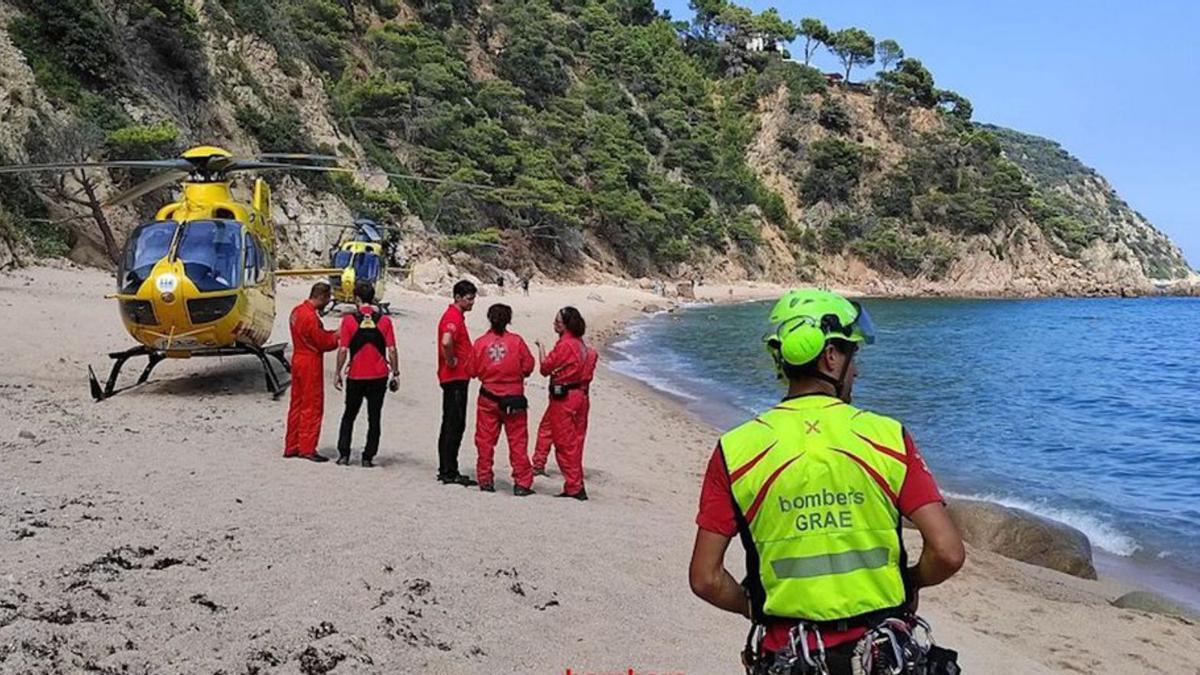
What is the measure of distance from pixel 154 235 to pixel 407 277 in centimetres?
2540

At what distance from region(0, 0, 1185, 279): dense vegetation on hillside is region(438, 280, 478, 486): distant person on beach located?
62.7 feet

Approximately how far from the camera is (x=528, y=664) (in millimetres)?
4375

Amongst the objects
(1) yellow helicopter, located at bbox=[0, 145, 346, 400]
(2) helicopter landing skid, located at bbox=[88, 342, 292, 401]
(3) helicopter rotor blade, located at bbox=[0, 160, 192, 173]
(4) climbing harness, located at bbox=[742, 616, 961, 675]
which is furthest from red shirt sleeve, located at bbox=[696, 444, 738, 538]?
(2) helicopter landing skid, located at bbox=[88, 342, 292, 401]

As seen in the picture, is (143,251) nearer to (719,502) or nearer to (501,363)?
(501,363)

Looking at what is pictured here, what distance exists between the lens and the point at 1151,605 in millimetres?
7805

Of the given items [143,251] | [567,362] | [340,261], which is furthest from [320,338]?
[340,261]

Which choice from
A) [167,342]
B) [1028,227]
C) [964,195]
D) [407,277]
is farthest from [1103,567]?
[1028,227]

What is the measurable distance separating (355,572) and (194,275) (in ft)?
24.1

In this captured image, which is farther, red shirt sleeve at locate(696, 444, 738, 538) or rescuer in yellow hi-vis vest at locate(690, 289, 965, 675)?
red shirt sleeve at locate(696, 444, 738, 538)

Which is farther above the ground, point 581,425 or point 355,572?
point 581,425

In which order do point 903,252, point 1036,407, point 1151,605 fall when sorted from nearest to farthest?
point 1151,605, point 1036,407, point 903,252

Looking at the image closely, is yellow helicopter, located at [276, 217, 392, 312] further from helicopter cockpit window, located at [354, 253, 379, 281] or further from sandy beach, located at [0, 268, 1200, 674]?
sandy beach, located at [0, 268, 1200, 674]

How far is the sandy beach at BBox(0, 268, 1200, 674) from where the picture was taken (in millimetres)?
4145

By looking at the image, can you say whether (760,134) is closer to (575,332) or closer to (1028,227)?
(1028,227)
